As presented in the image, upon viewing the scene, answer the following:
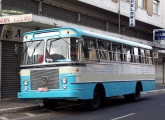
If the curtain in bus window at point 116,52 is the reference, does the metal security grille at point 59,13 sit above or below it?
above

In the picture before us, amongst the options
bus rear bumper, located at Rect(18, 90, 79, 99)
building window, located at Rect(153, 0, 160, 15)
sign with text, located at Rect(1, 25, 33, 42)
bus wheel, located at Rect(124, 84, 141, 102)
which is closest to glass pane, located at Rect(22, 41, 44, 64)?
bus rear bumper, located at Rect(18, 90, 79, 99)

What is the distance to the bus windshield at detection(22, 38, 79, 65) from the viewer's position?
10648 millimetres

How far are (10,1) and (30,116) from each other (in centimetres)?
757

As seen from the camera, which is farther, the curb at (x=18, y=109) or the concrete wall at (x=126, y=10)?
the concrete wall at (x=126, y=10)

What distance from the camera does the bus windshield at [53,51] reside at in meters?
10.6

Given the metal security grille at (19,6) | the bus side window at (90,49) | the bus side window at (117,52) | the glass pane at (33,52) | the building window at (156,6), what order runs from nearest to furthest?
the glass pane at (33,52)
the bus side window at (90,49)
the bus side window at (117,52)
the metal security grille at (19,6)
the building window at (156,6)

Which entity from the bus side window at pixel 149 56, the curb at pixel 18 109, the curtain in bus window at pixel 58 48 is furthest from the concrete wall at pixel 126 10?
the curb at pixel 18 109

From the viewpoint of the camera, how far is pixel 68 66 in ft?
34.4

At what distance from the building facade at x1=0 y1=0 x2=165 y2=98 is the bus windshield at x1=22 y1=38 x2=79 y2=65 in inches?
61.1

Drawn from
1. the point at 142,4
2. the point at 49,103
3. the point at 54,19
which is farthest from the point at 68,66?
the point at 142,4

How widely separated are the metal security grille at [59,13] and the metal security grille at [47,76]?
7703 millimetres

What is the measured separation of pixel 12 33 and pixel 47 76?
586cm

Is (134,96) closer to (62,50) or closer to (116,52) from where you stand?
(116,52)

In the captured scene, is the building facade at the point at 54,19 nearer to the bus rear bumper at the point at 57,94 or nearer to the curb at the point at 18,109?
the curb at the point at 18,109
